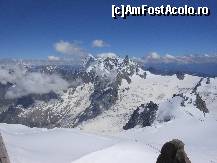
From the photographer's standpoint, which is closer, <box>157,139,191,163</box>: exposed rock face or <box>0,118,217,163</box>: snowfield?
<box>157,139,191,163</box>: exposed rock face

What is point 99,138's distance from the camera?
2359 inches

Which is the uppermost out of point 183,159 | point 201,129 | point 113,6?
point 113,6

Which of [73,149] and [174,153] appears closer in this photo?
[174,153]

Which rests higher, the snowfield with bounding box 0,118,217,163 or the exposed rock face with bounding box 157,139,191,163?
the exposed rock face with bounding box 157,139,191,163

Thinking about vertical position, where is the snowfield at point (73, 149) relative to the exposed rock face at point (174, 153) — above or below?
below

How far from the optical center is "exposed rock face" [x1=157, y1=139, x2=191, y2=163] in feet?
80.0

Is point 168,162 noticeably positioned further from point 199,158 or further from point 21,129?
point 21,129

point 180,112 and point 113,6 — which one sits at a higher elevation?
point 113,6

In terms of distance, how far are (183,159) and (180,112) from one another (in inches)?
5268

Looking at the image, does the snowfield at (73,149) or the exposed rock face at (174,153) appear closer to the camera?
the exposed rock face at (174,153)

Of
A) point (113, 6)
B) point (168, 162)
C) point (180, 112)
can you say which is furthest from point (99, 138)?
point (180, 112)

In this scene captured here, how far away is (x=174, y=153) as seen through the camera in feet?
81.3

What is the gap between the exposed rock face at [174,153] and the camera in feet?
80.0

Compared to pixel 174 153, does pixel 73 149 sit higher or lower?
lower
